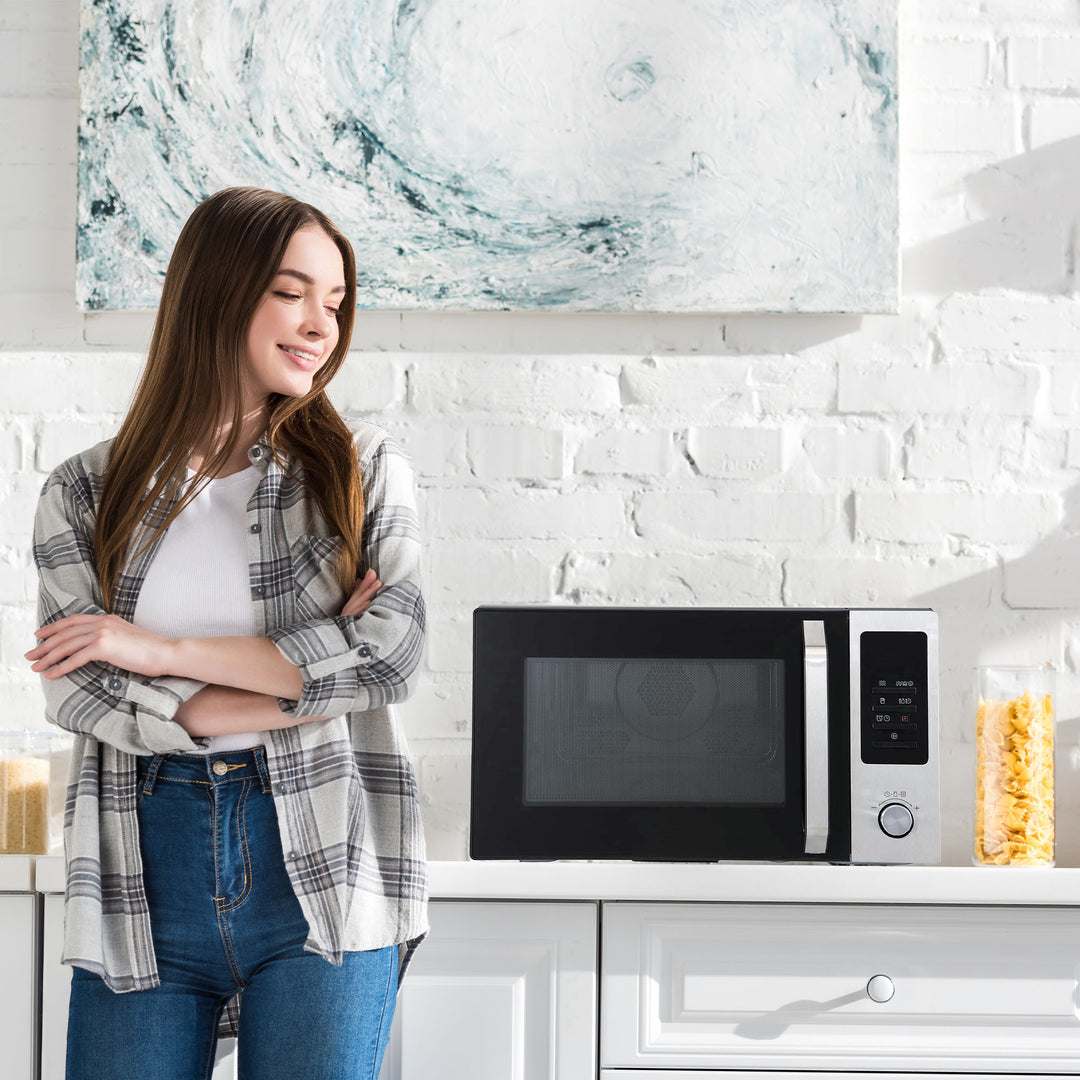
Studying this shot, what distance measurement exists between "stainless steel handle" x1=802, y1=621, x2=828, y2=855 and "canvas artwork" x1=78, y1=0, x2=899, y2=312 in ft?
1.89

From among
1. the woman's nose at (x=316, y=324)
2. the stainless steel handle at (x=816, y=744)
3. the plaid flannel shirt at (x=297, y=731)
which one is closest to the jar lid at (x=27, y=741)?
the plaid flannel shirt at (x=297, y=731)

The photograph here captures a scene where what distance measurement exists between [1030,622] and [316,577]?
1.04 metres

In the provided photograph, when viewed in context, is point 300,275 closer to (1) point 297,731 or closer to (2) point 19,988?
(1) point 297,731

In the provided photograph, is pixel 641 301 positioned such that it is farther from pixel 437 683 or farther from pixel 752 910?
pixel 752 910

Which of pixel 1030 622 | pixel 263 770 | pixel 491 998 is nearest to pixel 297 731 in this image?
pixel 263 770

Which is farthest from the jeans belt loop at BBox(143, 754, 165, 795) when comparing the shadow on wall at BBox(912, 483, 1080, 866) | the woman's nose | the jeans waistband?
the shadow on wall at BBox(912, 483, 1080, 866)

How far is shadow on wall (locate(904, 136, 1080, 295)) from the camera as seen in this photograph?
5.43 ft

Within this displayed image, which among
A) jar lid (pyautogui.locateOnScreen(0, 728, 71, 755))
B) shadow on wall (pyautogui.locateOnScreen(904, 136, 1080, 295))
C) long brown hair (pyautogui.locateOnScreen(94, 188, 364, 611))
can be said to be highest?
shadow on wall (pyautogui.locateOnScreen(904, 136, 1080, 295))

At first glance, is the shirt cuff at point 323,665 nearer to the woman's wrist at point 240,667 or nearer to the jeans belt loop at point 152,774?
the woman's wrist at point 240,667

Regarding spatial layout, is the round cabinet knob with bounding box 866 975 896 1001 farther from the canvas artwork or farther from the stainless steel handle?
the canvas artwork

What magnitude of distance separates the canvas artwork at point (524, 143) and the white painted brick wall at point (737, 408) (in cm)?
6

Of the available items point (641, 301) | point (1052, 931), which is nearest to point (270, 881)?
point (1052, 931)

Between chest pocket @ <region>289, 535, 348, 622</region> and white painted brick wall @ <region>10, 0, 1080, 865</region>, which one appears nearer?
chest pocket @ <region>289, 535, 348, 622</region>

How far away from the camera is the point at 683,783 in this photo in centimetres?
129
